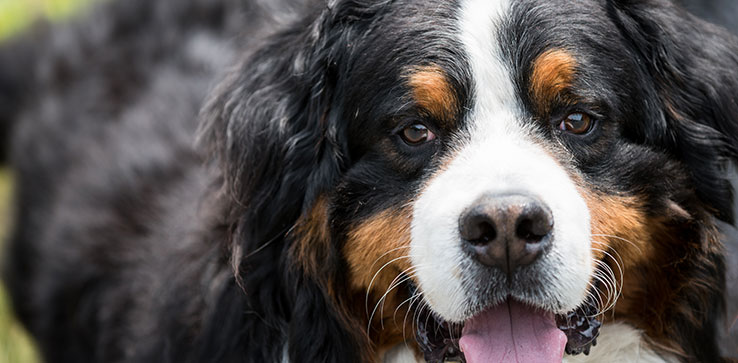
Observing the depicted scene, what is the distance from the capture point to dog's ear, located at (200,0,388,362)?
382cm

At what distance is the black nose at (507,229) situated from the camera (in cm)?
327

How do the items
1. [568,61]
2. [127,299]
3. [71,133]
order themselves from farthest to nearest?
[71,133], [127,299], [568,61]

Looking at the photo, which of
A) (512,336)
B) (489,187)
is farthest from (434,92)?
(512,336)

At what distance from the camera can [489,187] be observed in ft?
11.0

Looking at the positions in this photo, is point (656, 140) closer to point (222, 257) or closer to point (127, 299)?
point (222, 257)

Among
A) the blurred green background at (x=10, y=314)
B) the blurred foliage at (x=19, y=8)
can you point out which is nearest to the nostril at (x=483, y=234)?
the blurred green background at (x=10, y=314)

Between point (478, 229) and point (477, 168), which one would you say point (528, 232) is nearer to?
point (478, 229)

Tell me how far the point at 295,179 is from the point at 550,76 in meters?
1.02

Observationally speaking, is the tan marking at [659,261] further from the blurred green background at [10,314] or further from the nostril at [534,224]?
the blurred green background at [10,314]

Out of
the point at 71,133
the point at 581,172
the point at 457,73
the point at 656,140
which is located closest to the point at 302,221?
the point at 457,73

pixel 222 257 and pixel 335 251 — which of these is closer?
pixel 335 251

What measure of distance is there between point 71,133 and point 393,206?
2.97 metres

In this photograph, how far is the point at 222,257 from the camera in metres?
4.09

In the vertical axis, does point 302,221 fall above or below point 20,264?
above
